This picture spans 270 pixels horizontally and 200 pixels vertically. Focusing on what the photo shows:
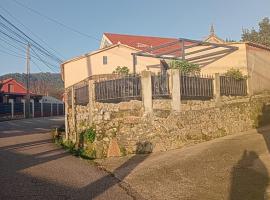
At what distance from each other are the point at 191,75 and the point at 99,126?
415 centimetres

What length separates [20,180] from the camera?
927 cm

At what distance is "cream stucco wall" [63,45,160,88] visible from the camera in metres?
25.5

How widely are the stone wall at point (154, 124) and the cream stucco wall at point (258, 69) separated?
301 centimetres

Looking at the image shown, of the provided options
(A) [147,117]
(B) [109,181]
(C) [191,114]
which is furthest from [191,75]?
(B) [109,181]

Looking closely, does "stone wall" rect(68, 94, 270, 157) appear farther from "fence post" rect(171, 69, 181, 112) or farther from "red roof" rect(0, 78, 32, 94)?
"red roof" rect(0, 78, 32, 94)

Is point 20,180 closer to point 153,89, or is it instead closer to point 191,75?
point 153,89

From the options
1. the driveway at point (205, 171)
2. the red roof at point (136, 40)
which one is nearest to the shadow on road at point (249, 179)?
the driveway at point (205, 171)

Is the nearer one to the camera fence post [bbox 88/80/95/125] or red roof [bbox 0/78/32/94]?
fence post [bbox 88/80/95/125]

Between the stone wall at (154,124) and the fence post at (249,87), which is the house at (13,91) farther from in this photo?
the fence post at (249,87)

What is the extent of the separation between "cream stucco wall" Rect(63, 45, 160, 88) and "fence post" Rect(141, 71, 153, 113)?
10569mm

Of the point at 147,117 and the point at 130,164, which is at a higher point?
the point at 147,117

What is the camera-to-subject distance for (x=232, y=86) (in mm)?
16812

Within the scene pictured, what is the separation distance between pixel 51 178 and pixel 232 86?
10.2 meters

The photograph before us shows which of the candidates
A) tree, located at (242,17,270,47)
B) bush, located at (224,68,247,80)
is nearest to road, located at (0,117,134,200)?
bush, located at (224,68,247,80)
